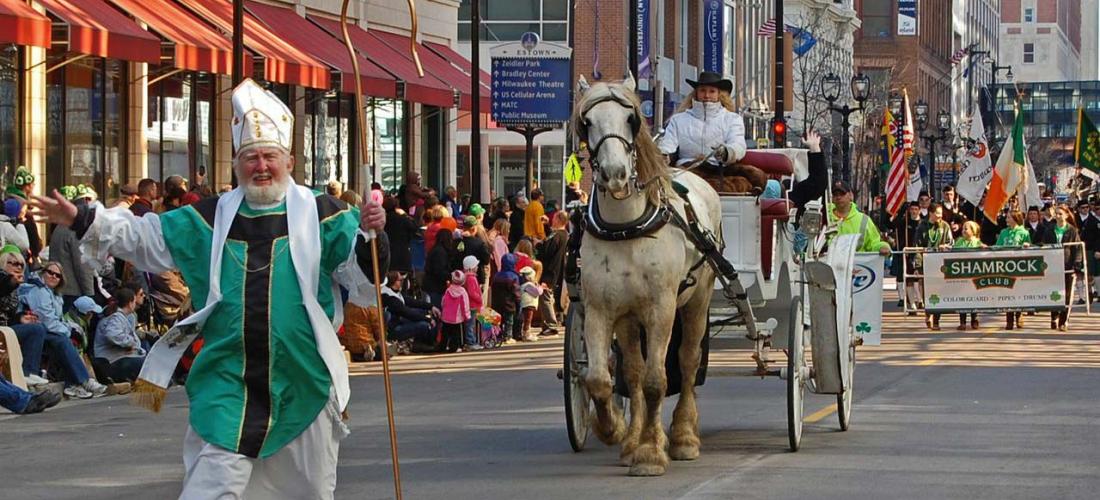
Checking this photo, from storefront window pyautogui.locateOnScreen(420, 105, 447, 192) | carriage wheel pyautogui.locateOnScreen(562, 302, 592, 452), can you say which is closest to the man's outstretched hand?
carriage wheel pyautogui.locateOnScreen(562, 302, 592, 452)

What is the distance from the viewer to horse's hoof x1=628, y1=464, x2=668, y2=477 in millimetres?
10875

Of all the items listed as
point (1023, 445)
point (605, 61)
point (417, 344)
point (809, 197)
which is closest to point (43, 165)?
point (417, 344)

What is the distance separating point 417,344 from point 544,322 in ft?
13.3

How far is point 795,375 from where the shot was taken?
12.0 meters

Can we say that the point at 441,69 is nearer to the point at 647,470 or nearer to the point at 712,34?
the point at 647,470

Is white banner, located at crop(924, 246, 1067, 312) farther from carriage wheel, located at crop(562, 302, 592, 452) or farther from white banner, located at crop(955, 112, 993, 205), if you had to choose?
carriage wheel, located at crop(562, 302, 592, 452)

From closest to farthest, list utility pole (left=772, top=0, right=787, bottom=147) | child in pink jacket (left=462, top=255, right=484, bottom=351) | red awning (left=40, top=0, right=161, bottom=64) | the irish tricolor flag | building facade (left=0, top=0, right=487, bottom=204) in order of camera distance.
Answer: red awning (left=40, top=0, right=161, bottom=64)
child in pink jacket (left=462, top=255, right=484, bottom=351)
building facade (left=0, top=0, right=487, bottom=204)
the irish tricolor flag
utility pole (left=772, top=0, right=787, bottom=147)

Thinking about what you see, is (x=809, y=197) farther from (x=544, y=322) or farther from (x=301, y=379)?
(x=544, y=322)

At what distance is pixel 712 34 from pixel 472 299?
145 ft

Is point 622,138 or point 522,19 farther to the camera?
point 522,19

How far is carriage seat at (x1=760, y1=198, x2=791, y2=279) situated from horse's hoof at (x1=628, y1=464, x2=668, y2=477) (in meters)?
2.20

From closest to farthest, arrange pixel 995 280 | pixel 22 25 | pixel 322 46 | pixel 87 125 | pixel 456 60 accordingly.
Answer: pixel 22 25 → pixel 995 280 → pixel 87 125 → pixel 322 46 → pixel 456 60

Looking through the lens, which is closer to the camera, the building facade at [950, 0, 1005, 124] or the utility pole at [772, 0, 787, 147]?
the utility pole at [772, 0, 787, 147]

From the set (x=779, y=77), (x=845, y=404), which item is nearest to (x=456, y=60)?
(x=779, y=77)
